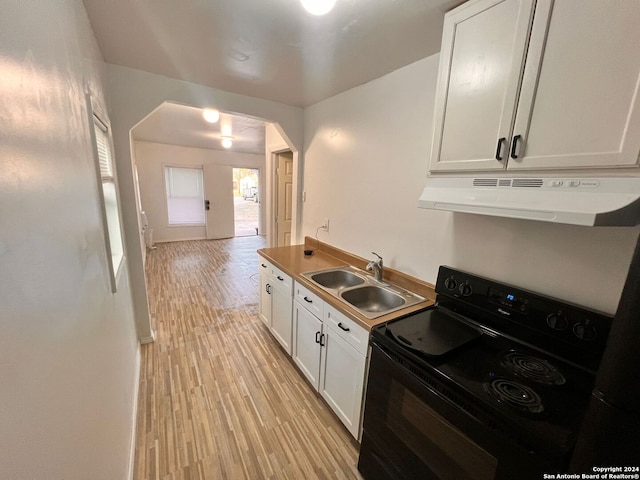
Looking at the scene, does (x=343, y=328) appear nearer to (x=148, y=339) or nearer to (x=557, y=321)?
(x=557, y=321)

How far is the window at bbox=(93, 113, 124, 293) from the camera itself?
1415 millimetres

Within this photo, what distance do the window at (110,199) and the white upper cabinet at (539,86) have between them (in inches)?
73.1

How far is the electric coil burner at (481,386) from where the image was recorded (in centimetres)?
81

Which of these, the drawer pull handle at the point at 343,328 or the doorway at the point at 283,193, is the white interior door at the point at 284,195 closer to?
the doorway at the point at 283,193

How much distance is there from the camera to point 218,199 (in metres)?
6.65

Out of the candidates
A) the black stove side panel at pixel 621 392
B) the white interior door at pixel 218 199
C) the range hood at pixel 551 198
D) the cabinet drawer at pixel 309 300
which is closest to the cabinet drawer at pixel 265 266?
the cabinet drawer at pixel 309 300

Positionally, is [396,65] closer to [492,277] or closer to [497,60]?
[497,60]

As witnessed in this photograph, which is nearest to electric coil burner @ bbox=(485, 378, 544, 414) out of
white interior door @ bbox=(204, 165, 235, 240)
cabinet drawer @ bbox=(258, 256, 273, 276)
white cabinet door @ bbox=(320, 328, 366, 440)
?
white cabinet door @ bbox=(320, 328, 366, 440)

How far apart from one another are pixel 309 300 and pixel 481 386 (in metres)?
1.15

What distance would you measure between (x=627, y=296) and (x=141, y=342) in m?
3.12

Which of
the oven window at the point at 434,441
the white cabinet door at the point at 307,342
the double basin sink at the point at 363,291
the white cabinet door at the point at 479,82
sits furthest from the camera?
the white cabinet door at the point at 307,342

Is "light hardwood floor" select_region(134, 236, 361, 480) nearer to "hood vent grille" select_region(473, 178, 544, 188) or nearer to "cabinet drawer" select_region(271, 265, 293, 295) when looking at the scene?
"cabinet drawer" select_region(271, 265, 293, 295)

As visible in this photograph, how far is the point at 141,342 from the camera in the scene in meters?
2.40

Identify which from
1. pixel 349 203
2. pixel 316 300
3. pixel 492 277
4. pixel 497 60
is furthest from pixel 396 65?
pixel 316 300
